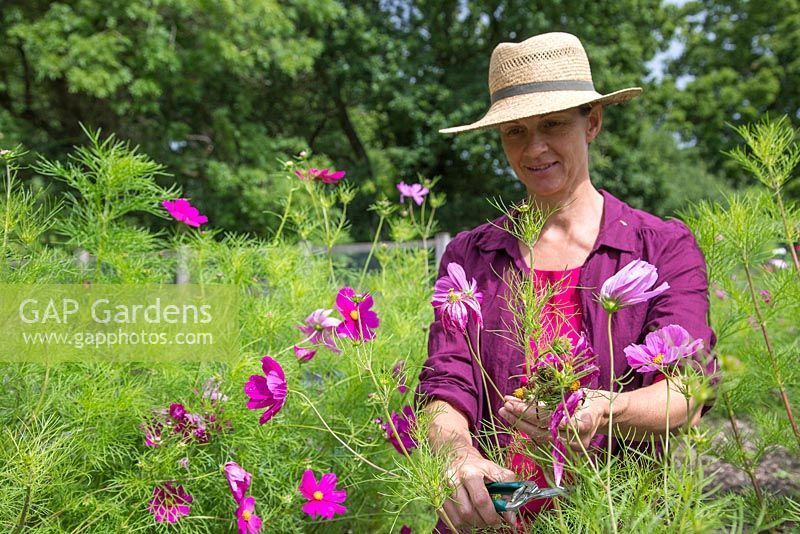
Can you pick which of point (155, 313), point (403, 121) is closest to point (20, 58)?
point (403, 121)

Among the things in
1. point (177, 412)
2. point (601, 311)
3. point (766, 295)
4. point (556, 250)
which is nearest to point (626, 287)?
point (601, 311)

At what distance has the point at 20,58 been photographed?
30.8 feet

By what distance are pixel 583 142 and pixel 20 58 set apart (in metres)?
9.71

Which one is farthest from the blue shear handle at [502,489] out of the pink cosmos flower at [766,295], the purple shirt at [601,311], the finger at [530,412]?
the pink cosmos flower at [766,295]

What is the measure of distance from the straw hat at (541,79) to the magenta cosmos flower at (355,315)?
51 centimetres

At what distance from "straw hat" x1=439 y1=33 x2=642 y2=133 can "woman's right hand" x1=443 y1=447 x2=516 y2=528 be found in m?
Answer: 0.71

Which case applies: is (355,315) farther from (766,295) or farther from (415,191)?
(415,191)

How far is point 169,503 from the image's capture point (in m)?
1.47

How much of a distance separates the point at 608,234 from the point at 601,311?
0.17m

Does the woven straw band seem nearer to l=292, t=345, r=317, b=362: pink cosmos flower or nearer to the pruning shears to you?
l=292, t=345, r=317, b=362: pink cosmos flower

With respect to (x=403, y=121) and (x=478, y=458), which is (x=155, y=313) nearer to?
(x=478, y=458)

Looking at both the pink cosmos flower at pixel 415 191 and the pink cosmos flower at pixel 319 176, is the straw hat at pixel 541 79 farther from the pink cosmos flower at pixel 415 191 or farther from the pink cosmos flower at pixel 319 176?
the pink cosmos flower at pixel 415 191

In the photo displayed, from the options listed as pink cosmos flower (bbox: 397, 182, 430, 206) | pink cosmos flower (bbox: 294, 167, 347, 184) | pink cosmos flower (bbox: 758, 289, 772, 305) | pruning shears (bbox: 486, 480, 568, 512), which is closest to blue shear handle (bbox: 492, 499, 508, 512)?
pruning shears (bbox: 486, 480, 568, 512)

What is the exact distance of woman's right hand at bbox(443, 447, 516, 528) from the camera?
3.24ft
